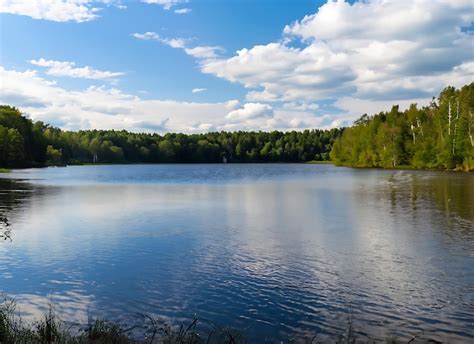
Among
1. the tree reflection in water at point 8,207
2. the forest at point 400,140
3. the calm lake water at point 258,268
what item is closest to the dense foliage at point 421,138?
the forest at point 400,140

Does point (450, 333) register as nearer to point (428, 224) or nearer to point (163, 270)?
point (163, 270)

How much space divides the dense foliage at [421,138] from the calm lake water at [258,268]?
67.0m

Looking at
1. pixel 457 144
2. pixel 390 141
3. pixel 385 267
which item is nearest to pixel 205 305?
pixel 385 267

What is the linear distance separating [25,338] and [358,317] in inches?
337

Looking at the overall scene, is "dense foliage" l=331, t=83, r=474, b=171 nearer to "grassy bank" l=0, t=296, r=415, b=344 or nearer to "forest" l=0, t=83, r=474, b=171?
"forest" l=0, t=83, r=474, b=171

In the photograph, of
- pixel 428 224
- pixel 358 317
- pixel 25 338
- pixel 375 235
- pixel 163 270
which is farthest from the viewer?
pixel 428 224

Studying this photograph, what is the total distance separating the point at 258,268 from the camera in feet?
61.2

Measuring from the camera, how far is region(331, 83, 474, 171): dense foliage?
95.2 meters

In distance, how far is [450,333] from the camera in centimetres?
1202

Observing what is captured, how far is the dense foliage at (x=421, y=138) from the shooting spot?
313 feet

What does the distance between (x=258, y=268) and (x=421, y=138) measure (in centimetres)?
11185

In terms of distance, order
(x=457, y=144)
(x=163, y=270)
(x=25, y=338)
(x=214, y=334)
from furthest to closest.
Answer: (x=457, y=144) < (x=163, y=270) < (x=214, y=334) < (x=25, y=338)

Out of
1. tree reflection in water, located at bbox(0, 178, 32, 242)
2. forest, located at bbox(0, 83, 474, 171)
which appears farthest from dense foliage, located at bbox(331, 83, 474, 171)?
tree reflection in water, located at bbox(0, 178, 32, 242)

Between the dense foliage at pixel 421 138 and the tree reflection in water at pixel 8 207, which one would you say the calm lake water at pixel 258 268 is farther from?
the dense foliage at pixel 421 138
